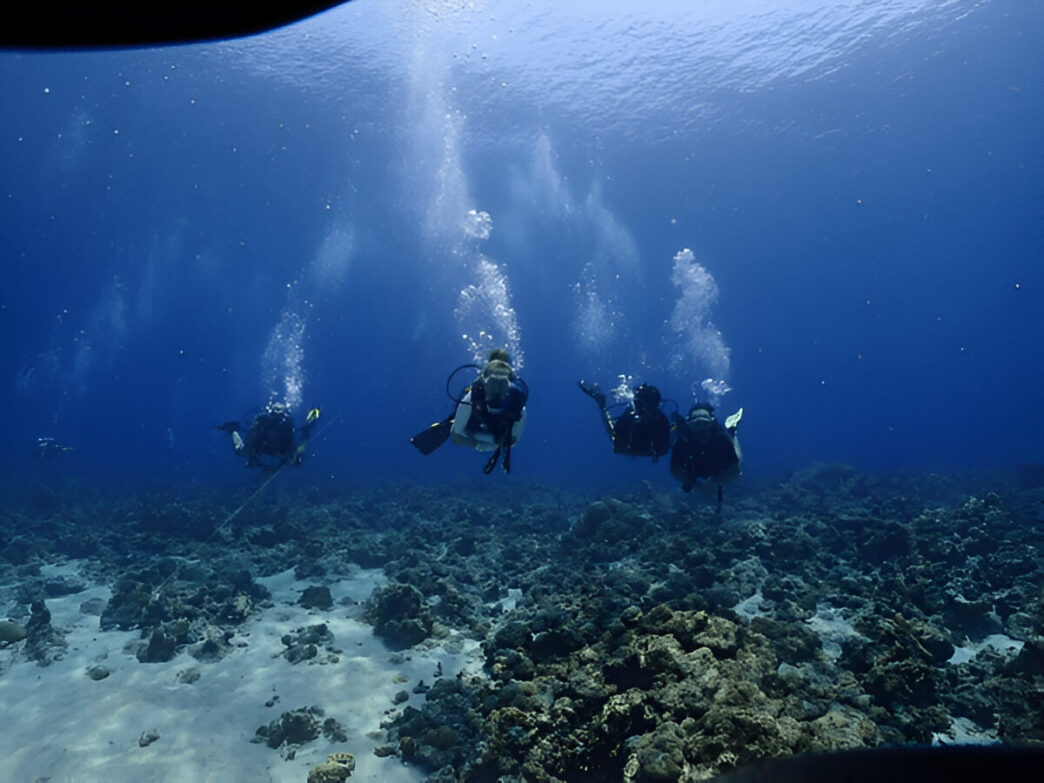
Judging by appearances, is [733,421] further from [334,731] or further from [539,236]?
[539,236]

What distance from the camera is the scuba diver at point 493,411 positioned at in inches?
294

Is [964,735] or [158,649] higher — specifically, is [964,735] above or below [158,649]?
above

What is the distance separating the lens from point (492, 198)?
6225 cm

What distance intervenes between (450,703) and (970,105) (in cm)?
5947

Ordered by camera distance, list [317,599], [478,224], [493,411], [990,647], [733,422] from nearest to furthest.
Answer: [990,647]
[493,411]
[317,599]
[733,422]
[478,224]

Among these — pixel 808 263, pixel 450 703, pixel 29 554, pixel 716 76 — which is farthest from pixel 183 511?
pixel 808 263

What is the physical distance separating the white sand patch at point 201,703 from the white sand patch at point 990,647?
6.09m

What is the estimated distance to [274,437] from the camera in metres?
12.3

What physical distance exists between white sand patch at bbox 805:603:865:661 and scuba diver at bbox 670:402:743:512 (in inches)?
87.2

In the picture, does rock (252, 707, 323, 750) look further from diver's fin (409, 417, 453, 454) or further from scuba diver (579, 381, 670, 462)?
scuba diver (579, 381, 670, 462)

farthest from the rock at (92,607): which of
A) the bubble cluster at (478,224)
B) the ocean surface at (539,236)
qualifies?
the bubble cluster at (478,224)

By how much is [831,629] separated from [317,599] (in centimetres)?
817

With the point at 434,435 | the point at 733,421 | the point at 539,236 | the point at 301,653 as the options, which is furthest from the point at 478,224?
the point at 301,653

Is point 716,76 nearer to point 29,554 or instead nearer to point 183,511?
point 183,511
